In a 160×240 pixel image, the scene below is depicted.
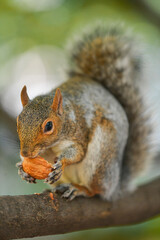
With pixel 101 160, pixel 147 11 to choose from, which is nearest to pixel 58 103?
pixel 101 160

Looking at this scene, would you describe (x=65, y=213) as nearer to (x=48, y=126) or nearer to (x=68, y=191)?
(x=68, y=191)

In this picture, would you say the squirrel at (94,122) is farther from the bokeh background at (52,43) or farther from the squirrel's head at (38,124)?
the bokeh background at (52,43)

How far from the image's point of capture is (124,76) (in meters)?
2.44

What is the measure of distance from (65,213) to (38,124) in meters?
0.50

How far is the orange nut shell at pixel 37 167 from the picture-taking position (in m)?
1.57

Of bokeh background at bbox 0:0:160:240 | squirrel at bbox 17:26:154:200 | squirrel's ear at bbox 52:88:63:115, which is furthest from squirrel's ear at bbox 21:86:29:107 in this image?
bokeh background at bbox 0:0:160:240

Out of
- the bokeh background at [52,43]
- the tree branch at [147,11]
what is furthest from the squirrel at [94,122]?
the tree branch at [147,11]

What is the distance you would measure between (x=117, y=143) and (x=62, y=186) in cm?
46

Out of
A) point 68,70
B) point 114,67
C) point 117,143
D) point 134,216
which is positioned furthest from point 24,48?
point 134,216

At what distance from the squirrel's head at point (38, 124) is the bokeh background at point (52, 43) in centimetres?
A: 89

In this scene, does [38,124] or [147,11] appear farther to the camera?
[147,11]

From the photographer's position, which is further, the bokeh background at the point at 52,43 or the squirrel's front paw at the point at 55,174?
the bokeh background at the point at 52,43

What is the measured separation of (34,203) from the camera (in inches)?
58.7

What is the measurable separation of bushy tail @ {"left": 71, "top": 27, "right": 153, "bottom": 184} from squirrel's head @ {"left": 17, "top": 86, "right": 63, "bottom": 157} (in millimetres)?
807
